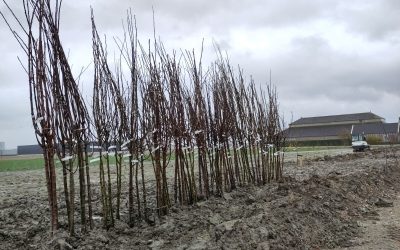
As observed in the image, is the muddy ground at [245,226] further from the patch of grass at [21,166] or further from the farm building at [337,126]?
→ the farm building at [337,126]

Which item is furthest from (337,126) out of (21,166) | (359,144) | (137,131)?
(137,131)

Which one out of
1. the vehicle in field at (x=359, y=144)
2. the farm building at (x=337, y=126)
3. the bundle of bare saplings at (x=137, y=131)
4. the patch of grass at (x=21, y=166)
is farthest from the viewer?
the farm building at (x=337, y=126)

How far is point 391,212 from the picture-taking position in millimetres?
9578

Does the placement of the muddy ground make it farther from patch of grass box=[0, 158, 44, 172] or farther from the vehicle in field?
the vehicle in field

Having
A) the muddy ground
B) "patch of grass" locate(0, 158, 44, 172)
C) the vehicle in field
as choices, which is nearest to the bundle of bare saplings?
the muddy ground

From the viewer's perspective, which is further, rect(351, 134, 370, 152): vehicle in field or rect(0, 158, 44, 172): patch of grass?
rect(351, 134, 370, 152): vehicle in field

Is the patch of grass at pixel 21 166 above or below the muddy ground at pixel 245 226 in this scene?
above

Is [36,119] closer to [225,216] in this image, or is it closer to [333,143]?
[225,216]

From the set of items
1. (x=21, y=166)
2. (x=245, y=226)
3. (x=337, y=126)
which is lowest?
(x=245, y=226)

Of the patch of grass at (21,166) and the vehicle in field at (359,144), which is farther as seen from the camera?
the vehicle in field at (359,144)

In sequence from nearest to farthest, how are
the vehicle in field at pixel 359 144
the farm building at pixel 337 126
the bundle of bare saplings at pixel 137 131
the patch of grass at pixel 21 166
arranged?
the bundle of bare saplings at pixel 137 131 → the patch of grass at pixel 21 166 → the vehicle in field at pixel 359 144 → the farm building at pixel 337 126


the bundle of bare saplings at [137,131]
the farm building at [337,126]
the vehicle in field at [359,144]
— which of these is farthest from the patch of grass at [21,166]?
the farm building at [337,126]

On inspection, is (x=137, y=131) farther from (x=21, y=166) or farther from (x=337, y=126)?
(x=337, y=126)

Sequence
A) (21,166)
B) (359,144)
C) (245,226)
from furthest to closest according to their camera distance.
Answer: (359,144), (21,166), (245,226)
